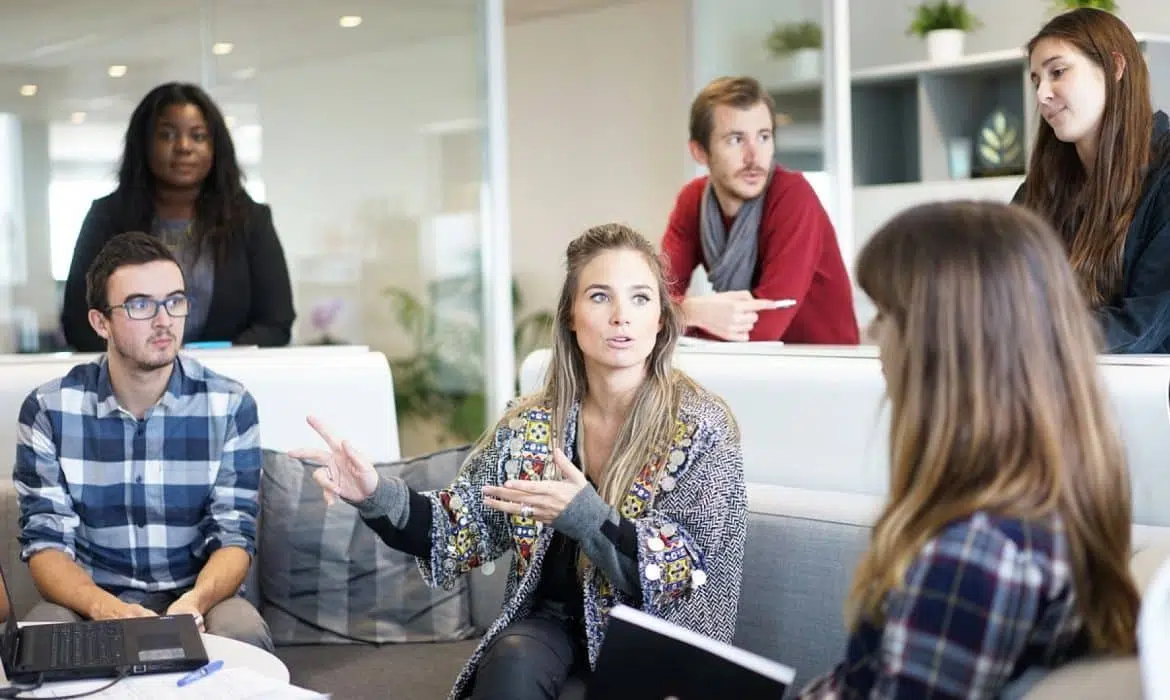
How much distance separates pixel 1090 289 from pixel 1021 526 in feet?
4.28

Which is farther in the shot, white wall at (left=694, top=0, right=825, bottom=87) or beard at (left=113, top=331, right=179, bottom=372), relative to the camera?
white wall at (left=694, top=0, right=825, bottom=87)

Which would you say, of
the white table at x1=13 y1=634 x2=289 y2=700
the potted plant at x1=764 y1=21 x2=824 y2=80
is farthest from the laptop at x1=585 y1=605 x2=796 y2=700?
the potted plant at x1=764 y1=21 x2=824 y2=80

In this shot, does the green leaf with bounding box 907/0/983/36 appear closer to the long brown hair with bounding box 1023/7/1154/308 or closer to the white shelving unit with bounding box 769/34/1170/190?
the white shelving unit with bounding box 769/34/1170/190

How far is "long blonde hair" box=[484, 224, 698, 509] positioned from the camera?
7.77 feet

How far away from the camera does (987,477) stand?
4.42ft

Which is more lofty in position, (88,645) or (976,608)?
(976,608)

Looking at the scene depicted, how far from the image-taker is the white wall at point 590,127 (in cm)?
726

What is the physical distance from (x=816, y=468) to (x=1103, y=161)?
2.42ft

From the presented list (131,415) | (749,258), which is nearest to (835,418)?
(749,258)

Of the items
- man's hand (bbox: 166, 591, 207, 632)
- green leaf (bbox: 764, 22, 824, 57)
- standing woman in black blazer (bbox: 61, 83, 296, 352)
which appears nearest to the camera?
man's hand (bbox: 166, 591, 207, 632)

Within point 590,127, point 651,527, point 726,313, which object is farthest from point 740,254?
point 590,127

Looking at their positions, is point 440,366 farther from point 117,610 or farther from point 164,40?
point 117,610

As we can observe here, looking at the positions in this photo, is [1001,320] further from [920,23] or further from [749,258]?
[920,23]

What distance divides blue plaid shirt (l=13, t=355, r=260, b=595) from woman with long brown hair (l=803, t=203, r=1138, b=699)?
174 cm
